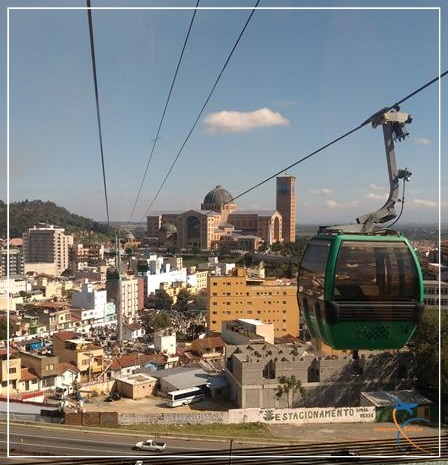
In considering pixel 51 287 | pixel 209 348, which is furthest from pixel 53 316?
pixel 51 287

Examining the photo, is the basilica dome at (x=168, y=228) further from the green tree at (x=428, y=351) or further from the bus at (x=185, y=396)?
the green tree at (x=428, y=351)

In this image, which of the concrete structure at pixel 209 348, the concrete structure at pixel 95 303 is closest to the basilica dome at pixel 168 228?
the concrete structure at pixel 95 303

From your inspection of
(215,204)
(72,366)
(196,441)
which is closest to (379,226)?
(196,441)

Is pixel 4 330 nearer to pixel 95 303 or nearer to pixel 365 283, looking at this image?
pixel 95 303

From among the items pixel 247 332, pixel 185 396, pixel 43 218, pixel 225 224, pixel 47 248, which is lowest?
pixel 185 396

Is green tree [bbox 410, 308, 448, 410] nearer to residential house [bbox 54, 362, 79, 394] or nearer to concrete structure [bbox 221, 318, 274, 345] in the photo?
concrete structure [bbox 221, 318, 274, 345]

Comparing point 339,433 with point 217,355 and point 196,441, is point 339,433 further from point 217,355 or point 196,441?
point 217,355

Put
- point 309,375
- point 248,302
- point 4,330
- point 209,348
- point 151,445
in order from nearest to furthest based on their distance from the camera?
point 151,445 → point 309,375 → point 209,348 → point 4,330 → point 248,302
